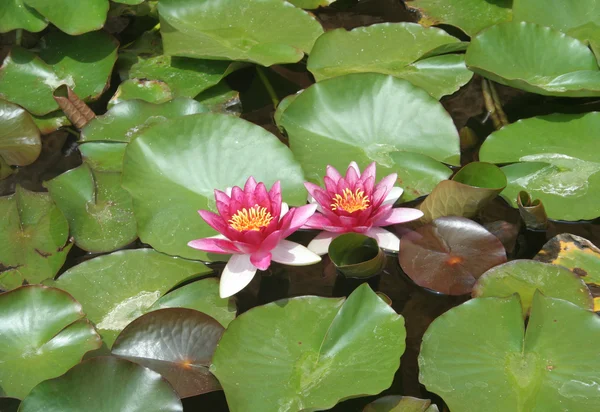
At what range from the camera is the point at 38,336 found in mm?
1856

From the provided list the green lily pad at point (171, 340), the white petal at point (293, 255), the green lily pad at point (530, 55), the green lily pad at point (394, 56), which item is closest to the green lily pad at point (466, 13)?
the green lily pad at point (394, 56)

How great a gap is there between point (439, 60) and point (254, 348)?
5.28 feet

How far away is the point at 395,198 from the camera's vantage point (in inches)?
81.7

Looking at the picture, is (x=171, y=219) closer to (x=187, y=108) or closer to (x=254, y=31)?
(x=187, y=108)

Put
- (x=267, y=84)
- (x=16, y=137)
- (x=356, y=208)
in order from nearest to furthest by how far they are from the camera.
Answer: (x=356, y=208) < (x=16, y=137) < (x=267, y=84)

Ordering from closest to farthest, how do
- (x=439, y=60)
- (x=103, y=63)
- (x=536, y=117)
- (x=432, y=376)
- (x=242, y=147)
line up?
(x=432, y=376) < (x=242, y=147) < (x=536, y=117) < (x=439, y=60) < (x=103, y=63)

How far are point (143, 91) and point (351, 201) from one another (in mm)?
1277

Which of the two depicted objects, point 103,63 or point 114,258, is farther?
point 103,63

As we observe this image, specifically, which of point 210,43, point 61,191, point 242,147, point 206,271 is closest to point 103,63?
point 210,43

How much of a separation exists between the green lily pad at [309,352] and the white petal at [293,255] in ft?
0.49

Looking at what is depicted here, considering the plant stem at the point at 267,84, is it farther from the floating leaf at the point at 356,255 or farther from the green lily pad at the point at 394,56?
the floating leaf at the point at 356,255

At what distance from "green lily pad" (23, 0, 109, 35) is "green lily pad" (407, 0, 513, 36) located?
151cm

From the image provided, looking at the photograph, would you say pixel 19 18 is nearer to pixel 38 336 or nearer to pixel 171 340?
pixel 38 336

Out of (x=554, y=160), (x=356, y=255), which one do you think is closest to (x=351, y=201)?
(x=356, y=255)
